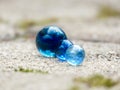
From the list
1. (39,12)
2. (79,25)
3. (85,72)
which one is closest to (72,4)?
(39,12)

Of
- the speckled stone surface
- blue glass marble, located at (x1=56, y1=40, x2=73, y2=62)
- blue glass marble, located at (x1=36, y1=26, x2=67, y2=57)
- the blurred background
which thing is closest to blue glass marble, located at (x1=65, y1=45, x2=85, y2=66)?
the speckled stone surface

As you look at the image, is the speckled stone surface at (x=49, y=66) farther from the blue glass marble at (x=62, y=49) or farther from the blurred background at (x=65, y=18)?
the blurred background at (x=65, y=18)

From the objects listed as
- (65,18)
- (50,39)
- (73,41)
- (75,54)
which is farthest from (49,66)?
(65,18)

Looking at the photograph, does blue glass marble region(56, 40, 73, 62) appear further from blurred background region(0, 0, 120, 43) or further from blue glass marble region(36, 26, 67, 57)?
blurred background region(0, 0, 120, 43)

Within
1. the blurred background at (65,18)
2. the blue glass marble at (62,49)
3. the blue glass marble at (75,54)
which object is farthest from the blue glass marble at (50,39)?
the blurred background at (65,18)

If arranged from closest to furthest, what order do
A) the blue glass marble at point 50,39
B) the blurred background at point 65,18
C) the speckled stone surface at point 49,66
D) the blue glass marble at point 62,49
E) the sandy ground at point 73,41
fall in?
the speckled stone surface at point 49,66
the sandy ground at point 73,41
the blue glass marble at point 62,49
the blue glass marble at point 50,39
the blurred background at point 65,18

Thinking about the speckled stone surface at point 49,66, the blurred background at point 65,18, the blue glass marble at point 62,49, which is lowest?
the speckled stone surface at point 49,66

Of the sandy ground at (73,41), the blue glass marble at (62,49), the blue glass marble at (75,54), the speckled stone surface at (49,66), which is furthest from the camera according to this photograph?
the blue glass marble at (62,49)

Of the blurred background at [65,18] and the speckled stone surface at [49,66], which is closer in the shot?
the speckled stone surface at [49,66]
